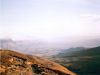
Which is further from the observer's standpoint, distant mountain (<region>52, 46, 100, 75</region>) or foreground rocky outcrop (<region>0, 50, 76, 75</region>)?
distant mountain (<region>52, 46, 100, 75</region>)

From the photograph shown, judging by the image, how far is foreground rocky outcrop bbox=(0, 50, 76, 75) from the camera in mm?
19219

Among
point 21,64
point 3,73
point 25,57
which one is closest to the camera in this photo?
point 3,73

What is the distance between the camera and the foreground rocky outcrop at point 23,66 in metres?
19.2

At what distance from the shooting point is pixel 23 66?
19.9 m

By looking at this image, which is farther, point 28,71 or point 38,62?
point 38,62

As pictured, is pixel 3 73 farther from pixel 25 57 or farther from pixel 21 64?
pixel 25 57

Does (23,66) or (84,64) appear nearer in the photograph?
(23,66)

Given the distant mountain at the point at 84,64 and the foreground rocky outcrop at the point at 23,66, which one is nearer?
the foreground rocky outcrop at the point at 23,66

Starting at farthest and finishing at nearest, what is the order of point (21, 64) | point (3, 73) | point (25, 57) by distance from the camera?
point (25, 57) → point (21, 64) → point (3, 73)

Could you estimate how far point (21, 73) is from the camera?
19.2 metres

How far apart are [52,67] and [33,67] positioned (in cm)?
200

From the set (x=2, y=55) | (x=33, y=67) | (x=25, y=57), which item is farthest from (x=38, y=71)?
(x=2, y=55)

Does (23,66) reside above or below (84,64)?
above

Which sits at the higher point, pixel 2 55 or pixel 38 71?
pixel 2 55
